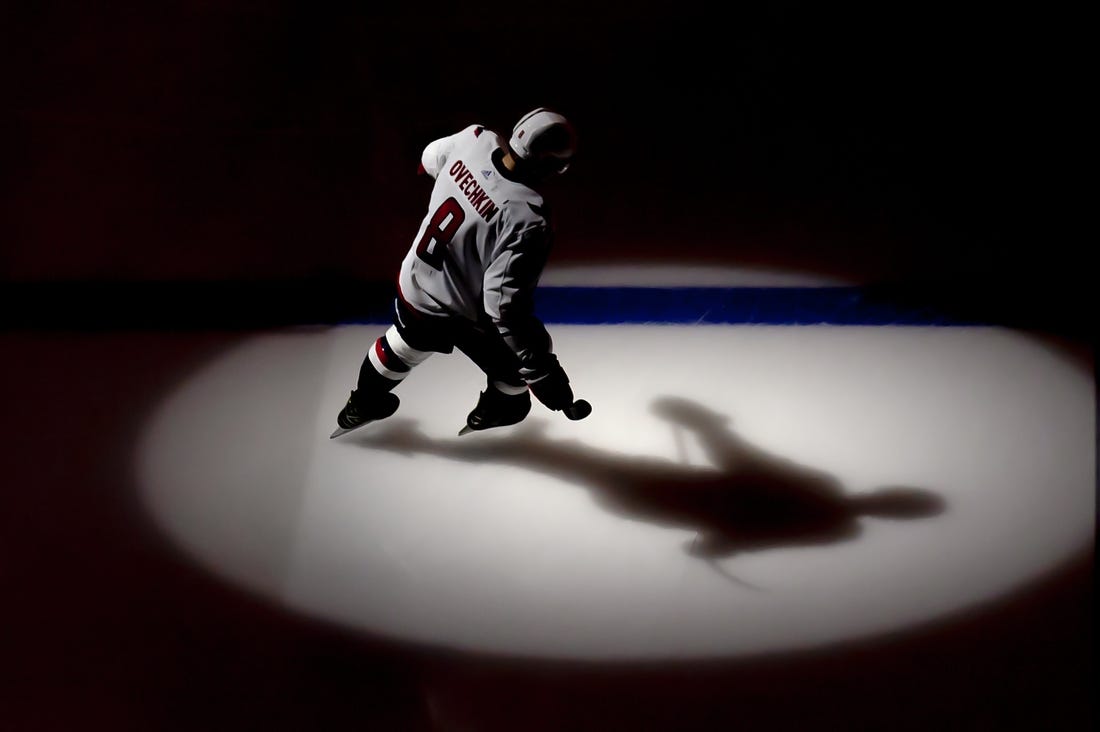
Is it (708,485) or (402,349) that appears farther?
(708,485)

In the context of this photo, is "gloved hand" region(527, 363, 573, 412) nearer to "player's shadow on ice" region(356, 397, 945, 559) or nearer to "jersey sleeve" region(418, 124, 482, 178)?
"player's shadow on ice" region(356, 397, 945, 559)

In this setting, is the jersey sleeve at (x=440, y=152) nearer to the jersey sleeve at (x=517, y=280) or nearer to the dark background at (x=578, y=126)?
the jersey sleeve at (x=517, y=280)

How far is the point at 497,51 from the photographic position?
4.03m

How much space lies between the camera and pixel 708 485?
2787 mm

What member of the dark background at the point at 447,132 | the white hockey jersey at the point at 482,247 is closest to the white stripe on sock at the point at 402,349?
the white hockey jersey at the point at 482,247

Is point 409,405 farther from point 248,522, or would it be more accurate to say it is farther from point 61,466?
point 61,466

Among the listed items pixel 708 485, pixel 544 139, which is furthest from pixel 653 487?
pixel 544 139

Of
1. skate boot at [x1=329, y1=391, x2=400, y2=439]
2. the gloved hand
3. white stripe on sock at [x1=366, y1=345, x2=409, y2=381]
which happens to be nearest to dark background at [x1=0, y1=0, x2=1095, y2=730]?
skate boot at [x1=329, y1=391, x2=400, y2=439]

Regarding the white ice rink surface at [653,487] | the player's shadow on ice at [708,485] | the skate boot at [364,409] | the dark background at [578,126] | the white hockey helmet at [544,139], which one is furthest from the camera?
the dark background at [578,126]

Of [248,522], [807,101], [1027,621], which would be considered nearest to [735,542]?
[1027,621]

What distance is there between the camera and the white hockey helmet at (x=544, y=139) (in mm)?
2295

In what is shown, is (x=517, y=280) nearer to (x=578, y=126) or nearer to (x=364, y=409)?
(x=364, y=409)

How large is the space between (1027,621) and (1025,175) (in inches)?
80.6

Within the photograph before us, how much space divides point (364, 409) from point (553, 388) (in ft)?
1.97
